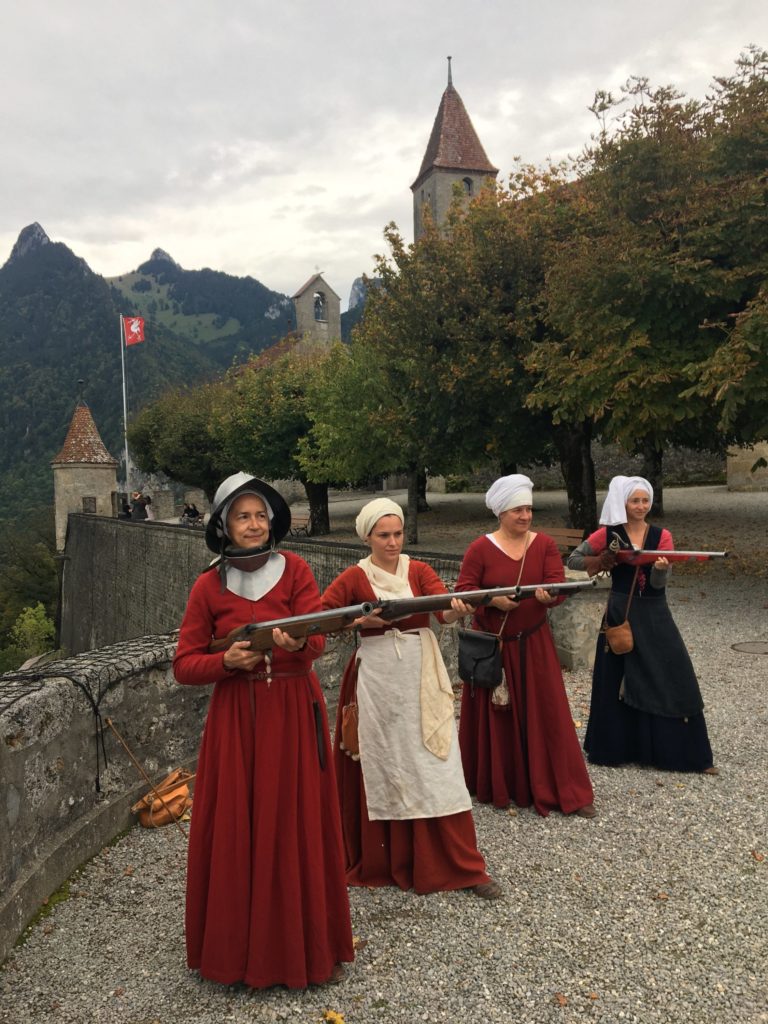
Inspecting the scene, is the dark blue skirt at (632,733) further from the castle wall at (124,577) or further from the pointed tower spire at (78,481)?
the pointed tower spire at (78,481)

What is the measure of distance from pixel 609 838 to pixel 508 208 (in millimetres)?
14966

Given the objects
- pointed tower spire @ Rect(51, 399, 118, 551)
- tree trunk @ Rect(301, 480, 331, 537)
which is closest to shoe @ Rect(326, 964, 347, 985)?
tree trunk @ Rect(301, 480, 331, 537)

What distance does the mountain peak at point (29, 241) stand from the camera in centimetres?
16750

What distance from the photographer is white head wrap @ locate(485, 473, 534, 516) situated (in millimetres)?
4465

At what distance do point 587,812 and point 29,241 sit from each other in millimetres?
194632

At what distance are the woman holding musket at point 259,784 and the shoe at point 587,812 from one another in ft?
6.41

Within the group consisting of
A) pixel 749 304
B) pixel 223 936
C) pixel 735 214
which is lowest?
pixel 223 936

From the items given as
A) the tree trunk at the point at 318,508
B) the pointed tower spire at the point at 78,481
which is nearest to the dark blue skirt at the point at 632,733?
the tree trunk at the point at 318,508

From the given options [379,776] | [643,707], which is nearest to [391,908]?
[379,776]

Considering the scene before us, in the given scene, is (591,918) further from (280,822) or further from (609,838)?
(280,822)

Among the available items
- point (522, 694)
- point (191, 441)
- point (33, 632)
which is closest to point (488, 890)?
point (522, 694)

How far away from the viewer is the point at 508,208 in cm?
1636

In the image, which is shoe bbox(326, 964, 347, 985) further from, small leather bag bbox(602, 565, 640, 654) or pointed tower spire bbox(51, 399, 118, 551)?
pointed tower spire bbox(51, 399, 118, 551)

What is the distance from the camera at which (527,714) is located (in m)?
4.48
